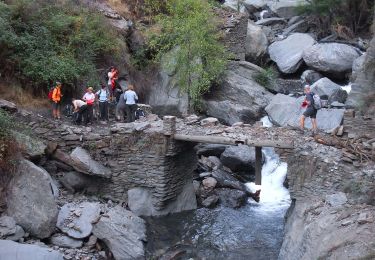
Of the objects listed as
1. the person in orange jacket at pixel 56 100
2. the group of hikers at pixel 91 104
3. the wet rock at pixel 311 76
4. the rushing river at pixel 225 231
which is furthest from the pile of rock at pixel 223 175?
the wet rock at pixel 311 76

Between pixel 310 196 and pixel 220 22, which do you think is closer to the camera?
pixel 310 196

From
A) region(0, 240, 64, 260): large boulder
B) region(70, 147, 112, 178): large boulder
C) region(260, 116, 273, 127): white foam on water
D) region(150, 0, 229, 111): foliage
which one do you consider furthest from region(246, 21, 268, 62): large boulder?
region(0, 240, 64, 260): large boulder

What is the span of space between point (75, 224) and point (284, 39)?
17.9m

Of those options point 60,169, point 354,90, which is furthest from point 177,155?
point 354,90

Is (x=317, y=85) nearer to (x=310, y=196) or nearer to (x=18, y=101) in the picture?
(x=310, y=196)

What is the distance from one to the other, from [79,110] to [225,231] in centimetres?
581

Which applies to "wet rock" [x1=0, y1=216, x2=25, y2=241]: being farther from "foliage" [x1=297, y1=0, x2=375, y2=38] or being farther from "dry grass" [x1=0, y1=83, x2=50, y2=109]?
"foliage" [x1=297, y1=0, x2=375, y2=38]

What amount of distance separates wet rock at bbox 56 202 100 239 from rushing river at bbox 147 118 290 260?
64.9 inches

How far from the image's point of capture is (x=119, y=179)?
46.6 ft

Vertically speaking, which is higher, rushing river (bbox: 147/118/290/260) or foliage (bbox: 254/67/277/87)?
foliage (bbox: 254/67/277/87)

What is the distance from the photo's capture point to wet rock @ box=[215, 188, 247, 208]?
14844 millimetres

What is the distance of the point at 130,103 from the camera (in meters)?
15.0

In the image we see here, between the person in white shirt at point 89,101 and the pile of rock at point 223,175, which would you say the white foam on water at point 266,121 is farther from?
the person in white shirt at point 89,101

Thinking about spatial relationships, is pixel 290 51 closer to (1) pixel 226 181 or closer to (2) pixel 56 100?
(1) pixel 226 181
